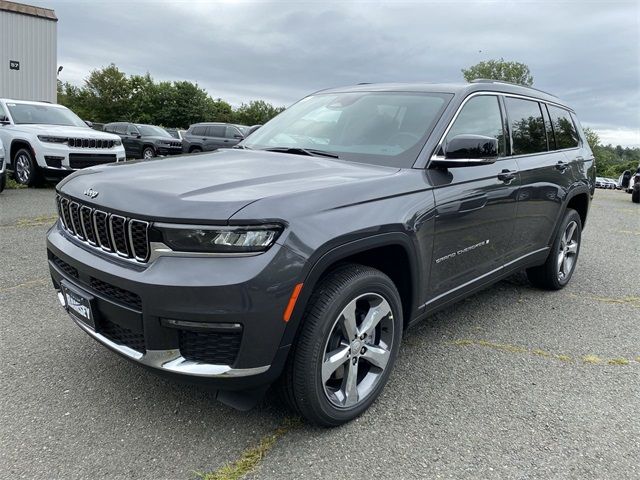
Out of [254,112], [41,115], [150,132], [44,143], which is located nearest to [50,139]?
[44,143]

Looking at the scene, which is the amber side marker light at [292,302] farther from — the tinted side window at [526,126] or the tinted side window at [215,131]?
the tinted side window at [215,131]

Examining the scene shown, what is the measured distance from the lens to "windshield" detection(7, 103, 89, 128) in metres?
10.8

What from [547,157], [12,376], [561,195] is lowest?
[12,376]

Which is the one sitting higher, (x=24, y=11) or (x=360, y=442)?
(x=24, y=11)

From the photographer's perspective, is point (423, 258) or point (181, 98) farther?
point (181, 98)

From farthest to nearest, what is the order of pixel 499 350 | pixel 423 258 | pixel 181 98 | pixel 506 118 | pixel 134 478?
pixel 181 98 → pixel 506 118 → pixel 499 350 → pixel 423 258 → pixel 134 478

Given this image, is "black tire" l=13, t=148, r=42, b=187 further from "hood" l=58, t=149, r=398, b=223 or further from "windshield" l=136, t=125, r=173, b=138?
"windshield" l=136, t=125, r=173, b=138

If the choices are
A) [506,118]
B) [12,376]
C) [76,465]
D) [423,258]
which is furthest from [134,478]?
[506,118]

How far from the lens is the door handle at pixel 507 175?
363 cm

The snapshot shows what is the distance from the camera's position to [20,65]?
70.6ft

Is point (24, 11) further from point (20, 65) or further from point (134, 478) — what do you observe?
Answer: point (134, 478)

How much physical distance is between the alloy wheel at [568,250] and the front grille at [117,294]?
13.5 ft

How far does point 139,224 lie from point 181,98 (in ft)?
201

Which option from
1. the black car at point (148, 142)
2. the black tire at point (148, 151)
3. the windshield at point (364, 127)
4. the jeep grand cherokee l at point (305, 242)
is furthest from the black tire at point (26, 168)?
the black tire at point (148, 151)
